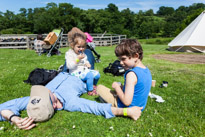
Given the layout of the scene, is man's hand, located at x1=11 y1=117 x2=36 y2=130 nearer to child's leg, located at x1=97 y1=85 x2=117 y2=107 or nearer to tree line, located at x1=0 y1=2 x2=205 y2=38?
child's leg, located at x1=97 y1=85 x2=117 y2=107

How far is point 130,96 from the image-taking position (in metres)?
2.59

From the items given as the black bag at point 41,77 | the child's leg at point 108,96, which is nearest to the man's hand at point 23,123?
the child's leg at point 108,96

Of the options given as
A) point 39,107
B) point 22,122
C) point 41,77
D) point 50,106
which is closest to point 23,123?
point 22,122

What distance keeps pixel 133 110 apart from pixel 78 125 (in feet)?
3.55

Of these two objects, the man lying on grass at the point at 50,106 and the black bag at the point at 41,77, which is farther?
the black bag at the point at 41,77

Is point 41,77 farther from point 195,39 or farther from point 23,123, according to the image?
point 195,39

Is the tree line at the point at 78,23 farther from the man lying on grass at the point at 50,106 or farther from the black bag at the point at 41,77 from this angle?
the man lying on grass at the point at 50,106

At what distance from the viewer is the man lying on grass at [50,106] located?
2.56m

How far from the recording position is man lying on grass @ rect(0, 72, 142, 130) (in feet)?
8.41

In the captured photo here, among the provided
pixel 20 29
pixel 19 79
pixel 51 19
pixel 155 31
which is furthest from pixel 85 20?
pixel 19 79

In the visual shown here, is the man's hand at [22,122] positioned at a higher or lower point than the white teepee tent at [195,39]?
lower

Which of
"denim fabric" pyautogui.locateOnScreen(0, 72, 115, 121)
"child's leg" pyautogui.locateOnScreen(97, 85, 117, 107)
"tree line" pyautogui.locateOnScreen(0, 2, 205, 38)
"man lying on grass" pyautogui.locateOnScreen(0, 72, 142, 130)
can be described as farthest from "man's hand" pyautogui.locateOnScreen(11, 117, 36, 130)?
"tree line" pyautogui.locateOnScreen(0, 2, 205, 38)

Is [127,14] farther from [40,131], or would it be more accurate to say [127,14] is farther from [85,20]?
[40,131]

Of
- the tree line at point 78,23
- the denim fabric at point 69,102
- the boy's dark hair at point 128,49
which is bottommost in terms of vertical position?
the denim fabric at point 69,102
